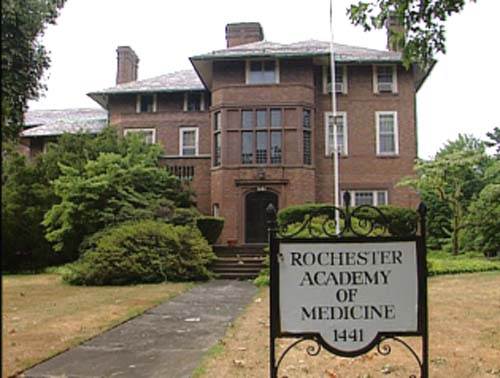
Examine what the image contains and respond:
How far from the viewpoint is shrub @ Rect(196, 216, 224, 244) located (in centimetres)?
2088

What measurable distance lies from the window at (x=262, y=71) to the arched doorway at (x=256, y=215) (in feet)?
16.6

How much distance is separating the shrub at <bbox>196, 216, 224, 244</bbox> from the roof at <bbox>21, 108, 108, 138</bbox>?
941 cm

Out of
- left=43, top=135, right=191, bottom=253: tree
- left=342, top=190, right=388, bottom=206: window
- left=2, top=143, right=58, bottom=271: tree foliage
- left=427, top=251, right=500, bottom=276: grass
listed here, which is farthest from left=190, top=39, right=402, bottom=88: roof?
left=427, top=251, right=500, bottom=276: grass

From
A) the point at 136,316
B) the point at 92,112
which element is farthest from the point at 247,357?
the point at 92,112

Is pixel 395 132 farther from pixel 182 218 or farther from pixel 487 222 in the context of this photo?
pixel 182 218

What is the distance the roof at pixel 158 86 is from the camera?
90.2 ft

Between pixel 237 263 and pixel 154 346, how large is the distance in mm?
11712

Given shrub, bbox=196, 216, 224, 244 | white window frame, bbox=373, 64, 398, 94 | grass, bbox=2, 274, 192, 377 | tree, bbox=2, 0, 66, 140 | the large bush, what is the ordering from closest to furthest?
tree, bbox=2, 0, 66, 140 → grass, bbox=2, 274, 192, 377 → the large bush → shrub, bbox=196, 216, 224, 244 → white window frame, bbox=373, 64, 398, 94

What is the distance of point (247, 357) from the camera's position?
6.51 meters

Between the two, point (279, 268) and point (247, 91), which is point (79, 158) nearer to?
point (247, 91)

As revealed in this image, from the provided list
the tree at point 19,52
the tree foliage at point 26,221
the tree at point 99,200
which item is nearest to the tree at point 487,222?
the tree at point 99,200

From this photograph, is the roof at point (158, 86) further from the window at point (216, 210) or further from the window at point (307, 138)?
the window at point (216, 210)

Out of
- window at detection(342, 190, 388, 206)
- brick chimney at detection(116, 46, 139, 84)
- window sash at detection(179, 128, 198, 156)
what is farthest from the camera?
brick chimney at detection(116, 46, 139, 84)

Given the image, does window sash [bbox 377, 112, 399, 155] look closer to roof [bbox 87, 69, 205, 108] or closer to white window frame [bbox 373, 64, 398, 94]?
white window frame [bbox 373, 64, 398, 94]
